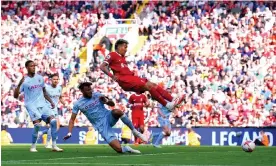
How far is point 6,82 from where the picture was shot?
4200 cm

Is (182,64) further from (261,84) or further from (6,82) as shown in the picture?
(6,82)

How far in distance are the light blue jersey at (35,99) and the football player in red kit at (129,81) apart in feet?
12.3

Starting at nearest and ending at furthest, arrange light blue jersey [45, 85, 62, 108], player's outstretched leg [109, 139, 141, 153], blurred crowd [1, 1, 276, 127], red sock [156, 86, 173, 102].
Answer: red sock [156, 86, 173, 102] → player's outstretched leg [109, 139, 141, 153] → light blue jersey [45, 85, 62, 108] → blurred crowd [1, 1, 276, 127]

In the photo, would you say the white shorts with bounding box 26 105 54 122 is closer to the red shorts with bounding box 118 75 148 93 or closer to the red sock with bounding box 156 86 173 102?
the red shorts with bounding box 118 75 148 93

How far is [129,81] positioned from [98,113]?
4.66ft

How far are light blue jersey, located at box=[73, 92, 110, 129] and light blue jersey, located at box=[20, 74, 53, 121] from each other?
115 inches

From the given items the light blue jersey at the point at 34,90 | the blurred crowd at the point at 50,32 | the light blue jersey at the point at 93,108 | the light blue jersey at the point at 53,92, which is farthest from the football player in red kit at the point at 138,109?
the blurred crowd at the point at 50,32

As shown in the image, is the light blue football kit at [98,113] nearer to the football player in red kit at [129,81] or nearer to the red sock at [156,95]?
the football player in red kit at [129,81]

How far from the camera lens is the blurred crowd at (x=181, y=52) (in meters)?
36.4

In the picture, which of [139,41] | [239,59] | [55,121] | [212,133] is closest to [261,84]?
[239,59]

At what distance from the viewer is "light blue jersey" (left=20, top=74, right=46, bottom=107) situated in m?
23.1

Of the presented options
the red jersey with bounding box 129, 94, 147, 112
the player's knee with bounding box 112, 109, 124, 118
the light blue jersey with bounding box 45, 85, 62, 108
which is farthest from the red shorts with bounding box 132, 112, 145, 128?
the player's knee with bounding box 112, 109, 124, 118

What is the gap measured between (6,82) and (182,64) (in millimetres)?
8706

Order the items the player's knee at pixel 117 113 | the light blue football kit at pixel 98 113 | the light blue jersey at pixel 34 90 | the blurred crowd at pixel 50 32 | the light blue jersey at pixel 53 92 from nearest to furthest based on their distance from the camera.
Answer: the player's knee at pixel 117 113 → the light blue football kit at pixel 98 113 → the light blue jersey at pixel 34 90 → the light blue jersey at pixel 53 92 → the blurred crowd at pixel 50 32
